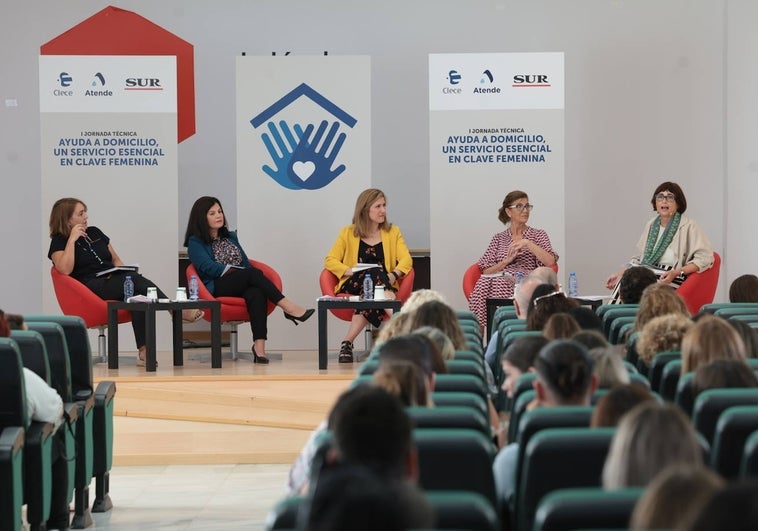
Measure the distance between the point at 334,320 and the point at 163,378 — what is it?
2051 millimetres

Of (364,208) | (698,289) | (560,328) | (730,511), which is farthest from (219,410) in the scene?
(730,511)

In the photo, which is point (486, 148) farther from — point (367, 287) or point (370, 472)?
point (370, 472)

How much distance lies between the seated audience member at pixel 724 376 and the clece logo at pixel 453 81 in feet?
21.2

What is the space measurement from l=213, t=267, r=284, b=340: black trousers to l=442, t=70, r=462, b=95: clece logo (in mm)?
2042

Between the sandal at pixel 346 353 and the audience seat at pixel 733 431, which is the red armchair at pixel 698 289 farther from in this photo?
the audience seat at pixel 733 431

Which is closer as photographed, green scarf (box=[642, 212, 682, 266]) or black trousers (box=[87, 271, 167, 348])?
black trousers (box=[87, 271, 167, 348])

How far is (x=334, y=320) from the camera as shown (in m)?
10.1

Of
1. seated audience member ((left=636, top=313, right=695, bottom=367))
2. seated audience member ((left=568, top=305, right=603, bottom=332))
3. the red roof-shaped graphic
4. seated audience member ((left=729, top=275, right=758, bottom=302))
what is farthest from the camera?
the red roof-shaped graphic

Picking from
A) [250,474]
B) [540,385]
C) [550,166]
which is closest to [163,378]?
[250,474]

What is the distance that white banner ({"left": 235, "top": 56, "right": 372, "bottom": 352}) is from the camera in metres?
9.93

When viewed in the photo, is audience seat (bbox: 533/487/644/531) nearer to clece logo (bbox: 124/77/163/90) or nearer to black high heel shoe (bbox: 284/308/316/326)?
black high heel shoe (bbox: 284/308/316/326)

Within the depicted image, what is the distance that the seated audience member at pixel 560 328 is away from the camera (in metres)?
4.86

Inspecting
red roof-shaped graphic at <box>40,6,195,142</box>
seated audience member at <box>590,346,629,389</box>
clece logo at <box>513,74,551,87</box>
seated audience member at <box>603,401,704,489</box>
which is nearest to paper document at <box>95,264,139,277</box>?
red roof-shaped graphic at <box>40,6,195,142</box>

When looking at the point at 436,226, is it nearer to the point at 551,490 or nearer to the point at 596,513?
the point at 551,490
